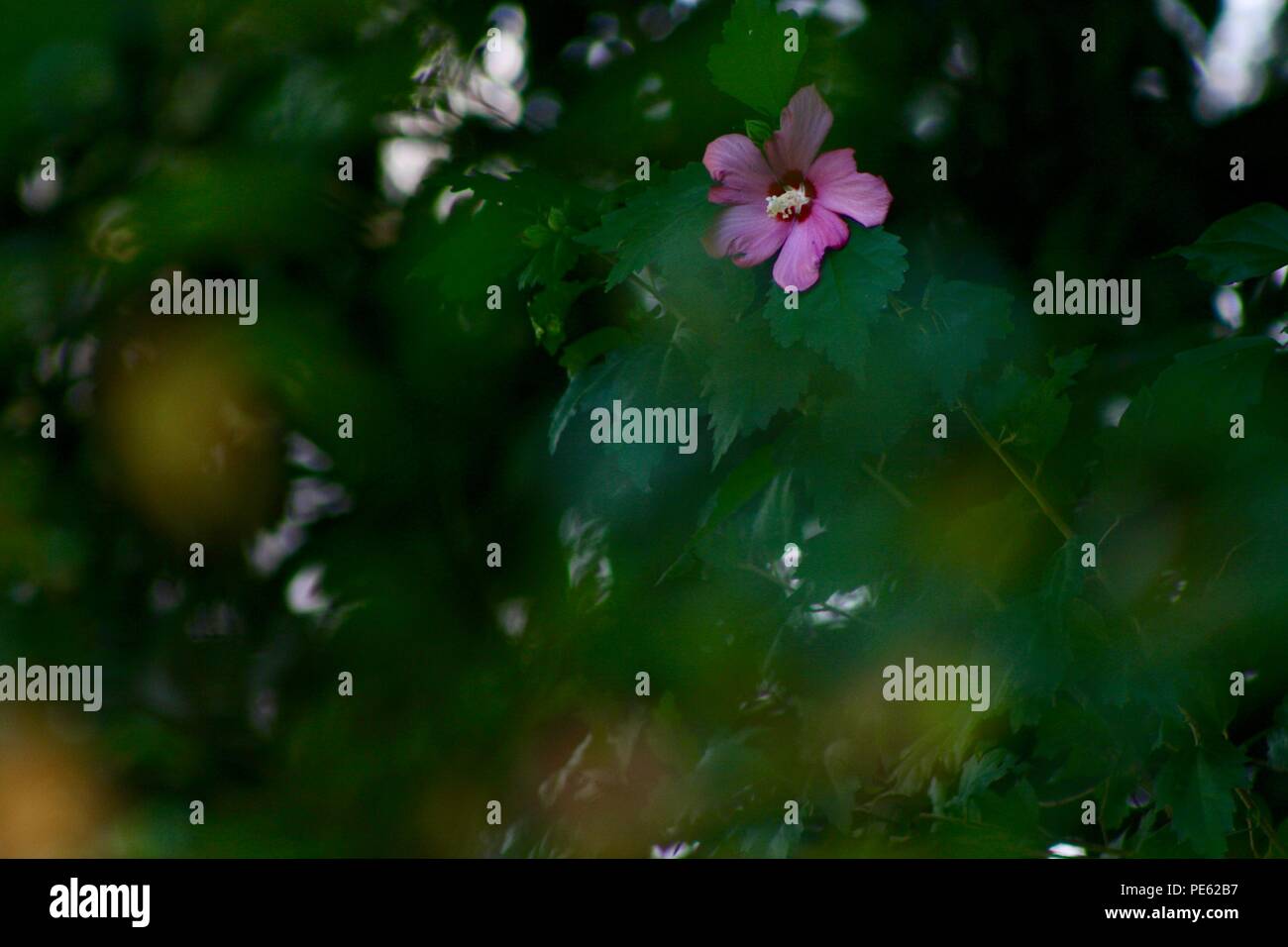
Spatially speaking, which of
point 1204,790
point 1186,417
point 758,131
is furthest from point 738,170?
point 1204,790

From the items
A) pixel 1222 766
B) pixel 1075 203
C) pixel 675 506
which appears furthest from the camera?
pixel 1075 203

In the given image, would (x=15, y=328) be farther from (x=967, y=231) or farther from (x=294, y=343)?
(x=967, y=231)

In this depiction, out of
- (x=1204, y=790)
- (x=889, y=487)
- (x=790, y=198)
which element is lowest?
(x=1204, y=790)

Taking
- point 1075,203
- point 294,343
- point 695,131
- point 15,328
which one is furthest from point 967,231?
point 15,328

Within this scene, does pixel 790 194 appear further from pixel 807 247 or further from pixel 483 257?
pixel 483 257

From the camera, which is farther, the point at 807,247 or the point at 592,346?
the point at 592,346

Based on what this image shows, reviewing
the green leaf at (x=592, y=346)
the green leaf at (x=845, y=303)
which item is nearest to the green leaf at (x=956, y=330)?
the green leaf at (x=845, y=303)
